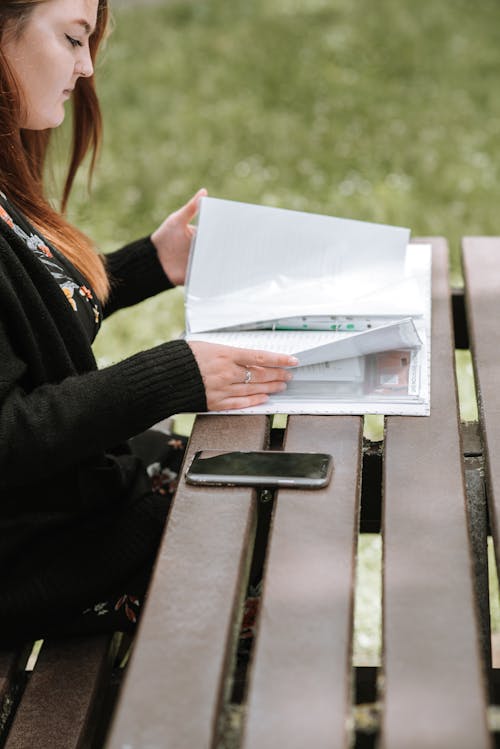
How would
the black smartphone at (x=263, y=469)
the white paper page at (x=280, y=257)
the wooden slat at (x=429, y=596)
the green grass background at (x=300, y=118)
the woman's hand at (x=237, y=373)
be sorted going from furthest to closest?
the green grass background at (x=300, y=118) < the white paper page at (x=280, y=257) < the woman's hand at (x=237, y=373) < the black smartphone at (x=263, y=469) < the wooden slat at (x=429, y=596)

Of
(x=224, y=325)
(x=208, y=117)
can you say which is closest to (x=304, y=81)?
(x=208, y=117)

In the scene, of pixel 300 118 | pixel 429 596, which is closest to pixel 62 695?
pixel 429 596

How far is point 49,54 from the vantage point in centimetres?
154

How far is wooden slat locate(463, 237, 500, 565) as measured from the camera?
50.5 inches

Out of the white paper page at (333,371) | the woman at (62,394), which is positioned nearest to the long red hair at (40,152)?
the woman at (62,394)

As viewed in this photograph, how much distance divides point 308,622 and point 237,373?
0.55m

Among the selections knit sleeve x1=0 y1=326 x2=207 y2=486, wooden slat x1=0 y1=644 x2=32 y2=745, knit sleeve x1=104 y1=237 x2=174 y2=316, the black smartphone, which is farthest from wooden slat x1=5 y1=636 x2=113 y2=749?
knit sleeve x1=104 y1=237 x2=174 y2=316

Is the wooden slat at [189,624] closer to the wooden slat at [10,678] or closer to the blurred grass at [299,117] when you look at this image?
the wooden slat at [10,678]

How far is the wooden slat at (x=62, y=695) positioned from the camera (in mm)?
1337

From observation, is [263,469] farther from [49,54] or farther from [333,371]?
[49,54]

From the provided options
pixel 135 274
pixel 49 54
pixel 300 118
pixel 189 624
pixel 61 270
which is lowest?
pixel 189 624

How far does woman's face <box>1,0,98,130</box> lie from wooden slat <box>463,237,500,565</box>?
2.69 feet

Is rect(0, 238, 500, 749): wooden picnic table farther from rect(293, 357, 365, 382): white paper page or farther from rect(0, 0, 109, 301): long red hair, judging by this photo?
rect(0, 0, 109, 301): long red hair

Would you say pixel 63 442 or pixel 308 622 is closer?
pixel 308 622
